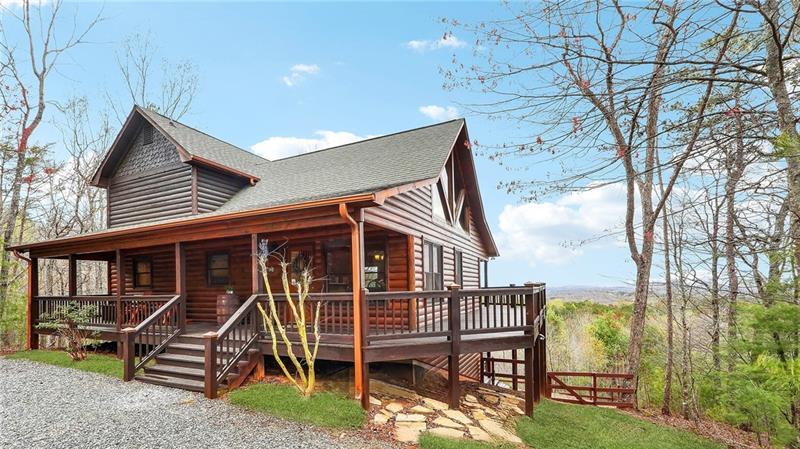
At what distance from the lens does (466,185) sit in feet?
44.8

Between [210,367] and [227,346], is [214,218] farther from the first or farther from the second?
[210,367]

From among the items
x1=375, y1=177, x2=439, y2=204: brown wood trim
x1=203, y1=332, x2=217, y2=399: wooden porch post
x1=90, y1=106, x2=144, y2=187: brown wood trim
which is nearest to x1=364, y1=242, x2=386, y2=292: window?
x1=375, y1=177, x2=439, y2=204: brown wood trim

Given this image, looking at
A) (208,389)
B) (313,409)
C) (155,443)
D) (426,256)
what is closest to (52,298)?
(208,389)

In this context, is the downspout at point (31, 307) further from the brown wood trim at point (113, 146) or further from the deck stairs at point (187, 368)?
the deck stairs at point (187, 368)

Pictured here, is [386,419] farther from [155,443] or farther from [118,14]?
[118,14]

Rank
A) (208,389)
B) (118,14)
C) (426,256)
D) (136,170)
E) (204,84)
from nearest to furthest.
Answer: (208,389), (426,256), (136,170), (118,14), (204,84)

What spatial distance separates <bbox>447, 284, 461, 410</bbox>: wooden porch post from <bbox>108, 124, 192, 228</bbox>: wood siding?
8.74m

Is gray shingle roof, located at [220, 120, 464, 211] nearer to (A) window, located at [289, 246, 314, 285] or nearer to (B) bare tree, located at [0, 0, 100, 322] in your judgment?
(A) window, located at [289, 246, 314, 285]

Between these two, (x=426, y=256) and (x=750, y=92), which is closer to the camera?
(x=750, y=92)

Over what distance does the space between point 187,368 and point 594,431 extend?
842cm

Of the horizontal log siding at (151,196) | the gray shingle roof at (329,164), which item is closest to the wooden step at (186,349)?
the gray shingle roof at (329,164)

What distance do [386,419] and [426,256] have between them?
4.74 m

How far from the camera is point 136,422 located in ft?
19.2

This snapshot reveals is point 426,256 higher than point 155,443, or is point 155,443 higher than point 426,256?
point 426,256
